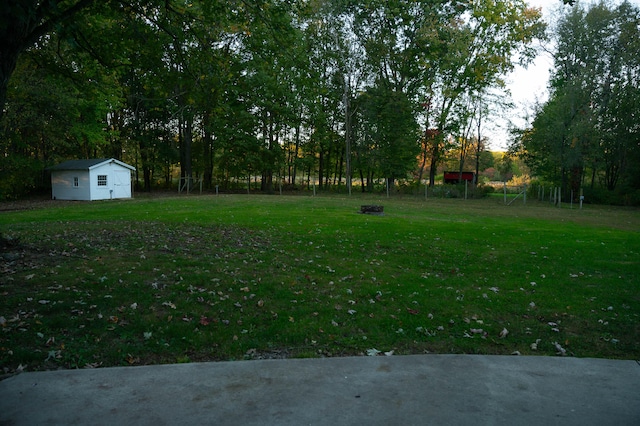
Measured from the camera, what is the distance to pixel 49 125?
1030 inches

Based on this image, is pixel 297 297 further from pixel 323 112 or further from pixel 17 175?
pixel 323 112

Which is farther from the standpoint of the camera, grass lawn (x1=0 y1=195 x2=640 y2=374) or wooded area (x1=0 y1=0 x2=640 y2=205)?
wooded area (x1=0 y1=0 x2=640 y2=205)

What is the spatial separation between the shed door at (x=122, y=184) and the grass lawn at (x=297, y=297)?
63.7 ft

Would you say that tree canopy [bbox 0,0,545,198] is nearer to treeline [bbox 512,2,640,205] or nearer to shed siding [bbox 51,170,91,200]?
shed siding [bbox 51,170,91,200]

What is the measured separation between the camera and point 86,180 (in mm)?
27328

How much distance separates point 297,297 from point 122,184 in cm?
2735

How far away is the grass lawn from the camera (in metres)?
4.68

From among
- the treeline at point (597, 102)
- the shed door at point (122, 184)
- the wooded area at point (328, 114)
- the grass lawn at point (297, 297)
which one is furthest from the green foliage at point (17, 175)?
the treeline at point (597, 102)

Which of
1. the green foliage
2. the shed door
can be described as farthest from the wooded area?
the shed door

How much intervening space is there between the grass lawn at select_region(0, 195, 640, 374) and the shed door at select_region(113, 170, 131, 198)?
765 inches

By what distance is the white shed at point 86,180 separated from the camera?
27344 millimetres

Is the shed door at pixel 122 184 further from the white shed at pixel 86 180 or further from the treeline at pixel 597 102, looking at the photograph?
the treeline at pixel 597 102

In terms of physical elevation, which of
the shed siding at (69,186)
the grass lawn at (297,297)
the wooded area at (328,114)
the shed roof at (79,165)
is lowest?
the grass lawn at (297,297)

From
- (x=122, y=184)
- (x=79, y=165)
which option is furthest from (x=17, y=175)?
(x=122, y=184)
